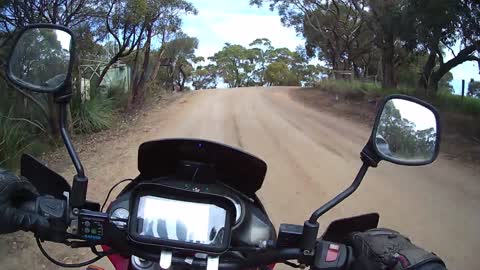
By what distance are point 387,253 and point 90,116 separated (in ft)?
44.0

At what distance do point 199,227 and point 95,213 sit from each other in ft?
1.31

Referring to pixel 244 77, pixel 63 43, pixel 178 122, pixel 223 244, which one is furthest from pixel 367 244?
pixel 244 77

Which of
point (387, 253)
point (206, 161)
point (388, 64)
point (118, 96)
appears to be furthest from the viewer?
point (388, 64)

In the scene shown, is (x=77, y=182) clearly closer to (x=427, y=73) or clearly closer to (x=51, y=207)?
(x=51, y=207)

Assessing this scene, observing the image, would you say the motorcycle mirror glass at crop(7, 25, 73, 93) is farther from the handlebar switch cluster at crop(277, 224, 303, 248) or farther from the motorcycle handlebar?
the handlebar switch cluster at crop(277, 224, 303, 248)

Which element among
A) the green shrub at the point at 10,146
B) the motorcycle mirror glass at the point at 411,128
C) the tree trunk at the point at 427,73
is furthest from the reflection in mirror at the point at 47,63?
the tree trunk at the point at 427,73

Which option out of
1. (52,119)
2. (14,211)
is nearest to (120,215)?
(14,211)

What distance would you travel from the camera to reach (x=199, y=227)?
1888 mm

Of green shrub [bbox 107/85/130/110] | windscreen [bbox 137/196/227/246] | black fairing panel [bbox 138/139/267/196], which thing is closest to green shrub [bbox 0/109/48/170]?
black fairing panel [bbox 138/139/267/196]

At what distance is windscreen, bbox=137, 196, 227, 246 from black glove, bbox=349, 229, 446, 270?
50cm

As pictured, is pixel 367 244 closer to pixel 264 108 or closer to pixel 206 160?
pixel 206 160

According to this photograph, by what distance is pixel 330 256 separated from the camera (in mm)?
1924

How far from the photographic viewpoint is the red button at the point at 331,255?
192 cm

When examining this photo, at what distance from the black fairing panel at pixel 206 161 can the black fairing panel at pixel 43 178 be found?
0.35m
